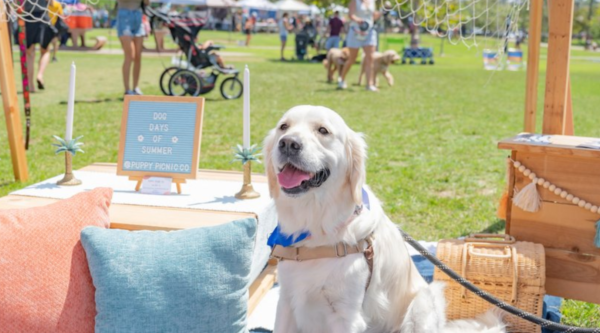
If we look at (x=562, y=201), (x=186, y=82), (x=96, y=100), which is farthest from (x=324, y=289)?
(x=96, y=100)

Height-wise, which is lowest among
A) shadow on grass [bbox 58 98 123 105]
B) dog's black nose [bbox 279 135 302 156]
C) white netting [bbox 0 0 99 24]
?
shadow on grass [bbox 58 98 123 105]

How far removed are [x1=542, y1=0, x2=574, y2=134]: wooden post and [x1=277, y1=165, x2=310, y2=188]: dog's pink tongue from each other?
7.16 feet

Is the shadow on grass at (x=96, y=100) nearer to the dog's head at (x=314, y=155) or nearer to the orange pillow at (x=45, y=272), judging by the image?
the orange pillow at (x=45, y=272)

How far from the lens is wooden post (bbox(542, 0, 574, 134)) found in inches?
148

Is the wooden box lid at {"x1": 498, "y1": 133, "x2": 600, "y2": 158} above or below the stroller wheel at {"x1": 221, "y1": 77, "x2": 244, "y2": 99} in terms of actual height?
above

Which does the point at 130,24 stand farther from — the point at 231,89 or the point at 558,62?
the point at 558,62

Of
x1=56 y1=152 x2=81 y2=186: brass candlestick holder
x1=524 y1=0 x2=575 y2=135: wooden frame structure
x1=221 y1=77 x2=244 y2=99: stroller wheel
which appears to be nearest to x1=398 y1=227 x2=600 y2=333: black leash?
x1=524 y1=0 x2=575 y2=135: wooden frame structure

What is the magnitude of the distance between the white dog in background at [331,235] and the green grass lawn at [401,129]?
4.86ft

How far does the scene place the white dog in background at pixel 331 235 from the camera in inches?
99.6

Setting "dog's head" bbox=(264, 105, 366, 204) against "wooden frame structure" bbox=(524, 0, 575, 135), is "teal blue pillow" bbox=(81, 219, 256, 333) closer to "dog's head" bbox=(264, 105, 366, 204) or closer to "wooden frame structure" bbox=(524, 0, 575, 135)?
"dog's head" bbox=(264, 105, 366, 204)

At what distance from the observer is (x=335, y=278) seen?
262 cm

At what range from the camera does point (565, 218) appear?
3.61 meters

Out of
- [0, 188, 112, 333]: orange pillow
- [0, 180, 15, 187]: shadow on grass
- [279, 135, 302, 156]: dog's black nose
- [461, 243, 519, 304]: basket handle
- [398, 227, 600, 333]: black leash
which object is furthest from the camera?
[0, 180, 15, 187]: shadow on grass

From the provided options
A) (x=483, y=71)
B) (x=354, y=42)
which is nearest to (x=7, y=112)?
(x=354, y=42)
